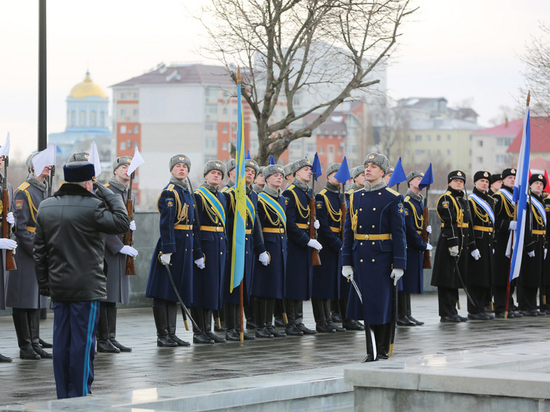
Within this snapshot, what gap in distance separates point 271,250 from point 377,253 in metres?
2.69

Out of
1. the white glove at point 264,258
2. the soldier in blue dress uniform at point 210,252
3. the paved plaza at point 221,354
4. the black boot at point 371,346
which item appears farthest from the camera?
the white glove at point 264,258

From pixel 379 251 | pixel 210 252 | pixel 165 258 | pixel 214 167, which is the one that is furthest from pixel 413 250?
pixel 165 258

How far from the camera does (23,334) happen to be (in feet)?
30.6

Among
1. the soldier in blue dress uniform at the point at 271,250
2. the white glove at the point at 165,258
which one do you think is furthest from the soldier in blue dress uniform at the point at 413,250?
the white glove at the point at 165,258

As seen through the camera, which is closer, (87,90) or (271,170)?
(271,170)

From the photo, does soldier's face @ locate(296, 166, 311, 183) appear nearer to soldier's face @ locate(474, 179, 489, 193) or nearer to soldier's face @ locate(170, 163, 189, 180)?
soldier's face @ locate(170, 163, 189, 180)

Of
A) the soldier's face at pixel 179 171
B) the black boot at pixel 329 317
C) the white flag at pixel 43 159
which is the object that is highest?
the white flag at pixel 43 159

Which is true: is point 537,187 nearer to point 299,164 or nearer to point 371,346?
point 299,164

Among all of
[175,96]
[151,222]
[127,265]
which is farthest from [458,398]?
[175,96]

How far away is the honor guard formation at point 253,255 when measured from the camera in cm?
686

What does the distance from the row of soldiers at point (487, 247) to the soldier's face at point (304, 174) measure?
2464 mm

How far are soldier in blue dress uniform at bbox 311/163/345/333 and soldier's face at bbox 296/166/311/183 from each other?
0.46 metres

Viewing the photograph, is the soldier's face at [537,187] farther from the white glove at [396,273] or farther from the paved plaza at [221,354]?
the white glove at [396,273]

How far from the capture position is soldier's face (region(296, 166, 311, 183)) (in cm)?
1163
